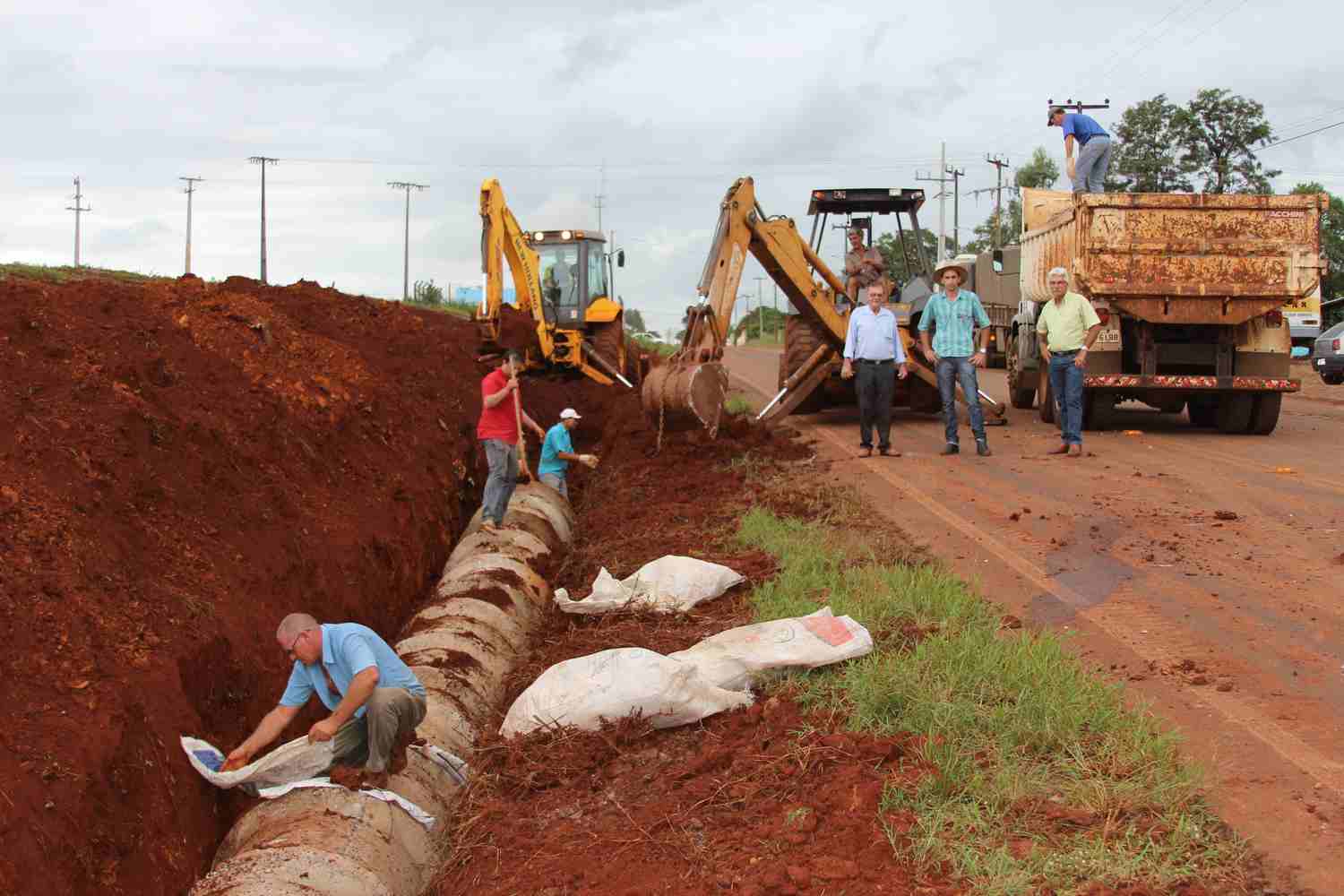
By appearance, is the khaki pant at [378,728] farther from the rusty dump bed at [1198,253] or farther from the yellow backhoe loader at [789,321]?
the rusty dump bed at [1198,253]

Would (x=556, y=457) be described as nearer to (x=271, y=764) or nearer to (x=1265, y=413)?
(x=271, y=764)

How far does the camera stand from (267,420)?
8742mm

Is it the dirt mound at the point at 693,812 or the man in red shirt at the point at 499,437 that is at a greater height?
the man in red shirt at the point at 499,437

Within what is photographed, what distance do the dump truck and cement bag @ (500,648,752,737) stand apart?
8071mm

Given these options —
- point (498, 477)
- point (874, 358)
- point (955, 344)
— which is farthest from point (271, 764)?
point (955, 344)

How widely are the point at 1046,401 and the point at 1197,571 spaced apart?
7663 millimetres

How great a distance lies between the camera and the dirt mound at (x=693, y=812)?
3.91m

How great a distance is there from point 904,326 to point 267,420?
7381 mm

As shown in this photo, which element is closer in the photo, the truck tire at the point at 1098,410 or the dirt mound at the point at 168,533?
the dirt mound at the point at 168,533

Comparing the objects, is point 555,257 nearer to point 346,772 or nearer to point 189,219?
point 346,772

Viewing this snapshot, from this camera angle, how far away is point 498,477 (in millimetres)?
9148

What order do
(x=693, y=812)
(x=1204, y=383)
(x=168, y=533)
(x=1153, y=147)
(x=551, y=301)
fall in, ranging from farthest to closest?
(x=1153, y=147)
(x=551, y=301)
(x=1204, y=383)
(x=168, y=533)
(x=693, y=812)

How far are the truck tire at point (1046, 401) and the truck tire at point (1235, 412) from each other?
1.73 meters

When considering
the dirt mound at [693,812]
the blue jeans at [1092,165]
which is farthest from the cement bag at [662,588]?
the blue jeans at [1092,165]
